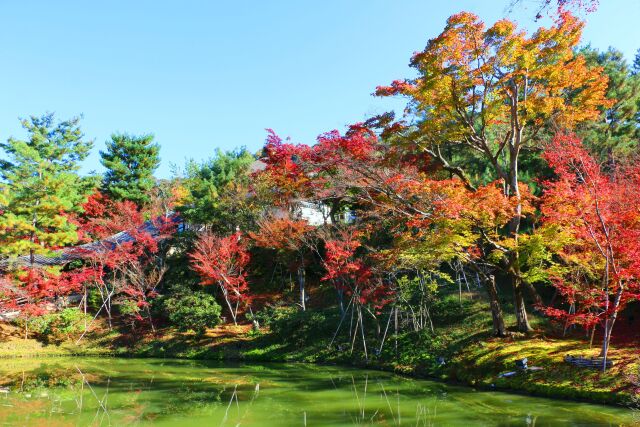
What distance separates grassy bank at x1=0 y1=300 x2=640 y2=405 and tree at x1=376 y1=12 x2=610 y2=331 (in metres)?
1.70

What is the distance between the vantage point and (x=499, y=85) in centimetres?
1102

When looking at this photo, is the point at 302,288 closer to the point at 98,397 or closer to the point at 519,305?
the point at 519,305

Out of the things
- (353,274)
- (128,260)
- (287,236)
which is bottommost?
(353,274)

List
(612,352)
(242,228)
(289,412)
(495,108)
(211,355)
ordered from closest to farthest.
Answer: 1. (289,412)
2. (612,352)
3. (495,108)
4. (211,355)
5. (242,228)

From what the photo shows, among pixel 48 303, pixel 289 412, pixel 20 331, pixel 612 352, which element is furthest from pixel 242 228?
pixel 612 352

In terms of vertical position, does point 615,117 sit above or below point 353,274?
above

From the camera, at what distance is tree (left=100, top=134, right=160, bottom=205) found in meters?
26.5

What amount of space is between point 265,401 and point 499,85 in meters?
9.27

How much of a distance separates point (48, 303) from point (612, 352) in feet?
68.6

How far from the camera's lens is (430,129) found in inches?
466

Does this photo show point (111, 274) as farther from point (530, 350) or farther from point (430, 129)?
point (530, 350)

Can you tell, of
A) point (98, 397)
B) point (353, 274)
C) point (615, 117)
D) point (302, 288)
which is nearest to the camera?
point (98, 397)

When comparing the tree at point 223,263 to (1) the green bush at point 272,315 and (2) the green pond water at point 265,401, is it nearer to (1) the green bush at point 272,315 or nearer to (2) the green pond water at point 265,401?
(1) the green bush at point 272,315

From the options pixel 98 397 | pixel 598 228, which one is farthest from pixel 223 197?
pixel 598 228
